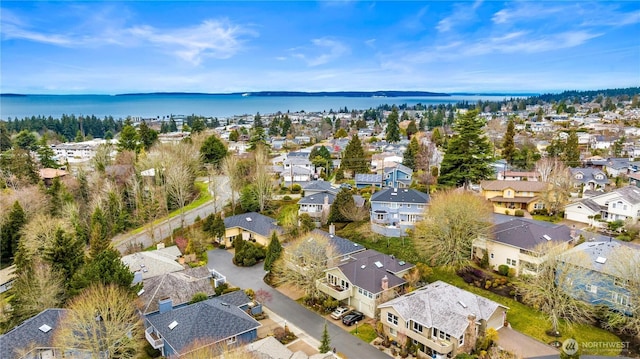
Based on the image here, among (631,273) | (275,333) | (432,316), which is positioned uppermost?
(631,273)

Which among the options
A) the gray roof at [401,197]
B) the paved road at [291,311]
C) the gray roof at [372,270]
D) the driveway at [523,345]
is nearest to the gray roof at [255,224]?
the paved road at [291,311]

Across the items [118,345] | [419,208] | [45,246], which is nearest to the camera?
[118,345]

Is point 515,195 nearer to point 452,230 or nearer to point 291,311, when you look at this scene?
point 452,230

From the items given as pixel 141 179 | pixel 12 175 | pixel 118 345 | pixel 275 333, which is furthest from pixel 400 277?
pixel 12 175

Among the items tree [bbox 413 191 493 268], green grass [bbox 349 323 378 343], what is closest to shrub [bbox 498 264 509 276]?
tree [bbox 413 191 493 268]

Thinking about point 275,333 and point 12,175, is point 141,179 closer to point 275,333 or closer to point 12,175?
point 12,175

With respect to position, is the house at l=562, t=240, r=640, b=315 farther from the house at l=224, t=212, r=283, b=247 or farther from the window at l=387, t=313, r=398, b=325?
the house at l=224, t=212, r=283, b=247
